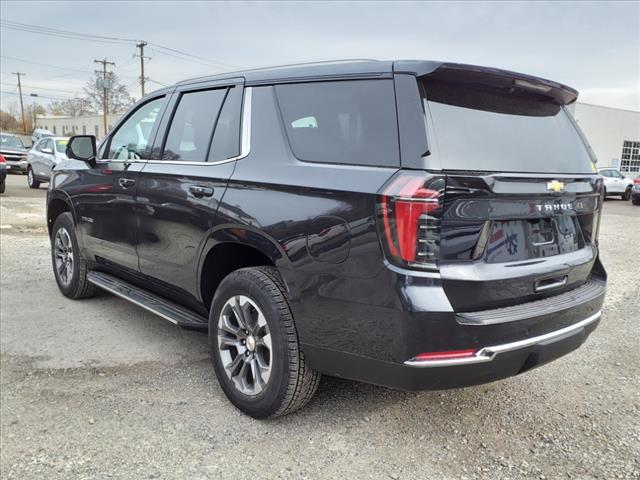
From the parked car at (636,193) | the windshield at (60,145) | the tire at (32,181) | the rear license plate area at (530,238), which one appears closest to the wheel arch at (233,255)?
the rear license plate area at (530,238)

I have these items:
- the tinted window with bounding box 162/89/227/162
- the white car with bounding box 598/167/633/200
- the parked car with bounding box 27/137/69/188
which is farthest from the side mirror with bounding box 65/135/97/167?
the white car with bounding box 598/167/633/200

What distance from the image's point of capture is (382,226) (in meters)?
2.20

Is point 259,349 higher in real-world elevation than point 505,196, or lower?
lower

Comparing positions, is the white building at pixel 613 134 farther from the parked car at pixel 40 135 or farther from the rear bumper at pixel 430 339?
the rear bumper at pixel 430 339

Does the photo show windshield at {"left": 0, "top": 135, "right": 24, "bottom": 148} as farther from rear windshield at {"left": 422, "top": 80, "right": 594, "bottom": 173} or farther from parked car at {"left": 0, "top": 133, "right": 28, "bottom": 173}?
rear windshield at {"left": 422, "top": 80, "right": 594, "bottom": 173}

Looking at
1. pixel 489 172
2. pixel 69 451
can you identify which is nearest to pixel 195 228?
pixel 69 451

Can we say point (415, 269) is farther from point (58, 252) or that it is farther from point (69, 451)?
point (58, 252)

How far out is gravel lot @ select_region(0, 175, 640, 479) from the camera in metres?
2.47

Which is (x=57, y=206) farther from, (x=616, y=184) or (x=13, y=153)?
(x=616, y=184)

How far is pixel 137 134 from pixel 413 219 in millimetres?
2793

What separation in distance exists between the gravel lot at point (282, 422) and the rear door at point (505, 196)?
0.82 metres

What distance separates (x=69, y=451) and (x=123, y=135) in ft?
8.68

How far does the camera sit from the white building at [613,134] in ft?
114

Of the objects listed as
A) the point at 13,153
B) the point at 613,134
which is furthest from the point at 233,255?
the point at 613,134
